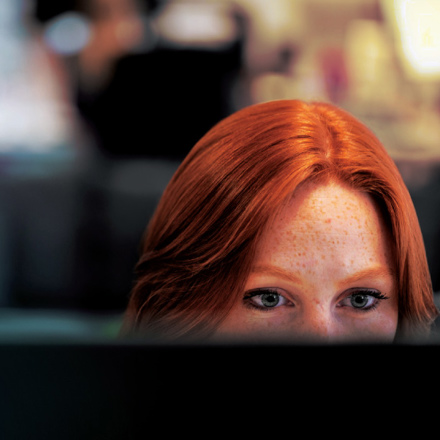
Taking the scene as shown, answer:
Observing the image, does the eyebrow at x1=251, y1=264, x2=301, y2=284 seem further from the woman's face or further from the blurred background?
the blurred background

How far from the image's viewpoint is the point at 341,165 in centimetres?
75

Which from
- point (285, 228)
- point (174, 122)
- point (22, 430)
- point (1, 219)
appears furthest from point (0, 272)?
point (22, 430)

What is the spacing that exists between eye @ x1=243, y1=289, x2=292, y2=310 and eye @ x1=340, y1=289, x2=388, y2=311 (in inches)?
3.0

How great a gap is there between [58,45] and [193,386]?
3.11 metres

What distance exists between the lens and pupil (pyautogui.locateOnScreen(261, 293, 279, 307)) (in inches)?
28.5

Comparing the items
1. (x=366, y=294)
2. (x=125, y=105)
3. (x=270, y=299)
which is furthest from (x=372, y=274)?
(x=125, y=105)

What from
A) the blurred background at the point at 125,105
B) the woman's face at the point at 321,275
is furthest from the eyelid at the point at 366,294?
the blurred background at the point at 125,105

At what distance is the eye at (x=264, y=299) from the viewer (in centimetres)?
72

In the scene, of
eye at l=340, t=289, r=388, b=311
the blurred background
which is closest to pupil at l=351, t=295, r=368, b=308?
eye at l=340, t=289, r=388, b=311

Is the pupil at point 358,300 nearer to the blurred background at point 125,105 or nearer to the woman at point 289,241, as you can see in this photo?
the woman at point 289,241

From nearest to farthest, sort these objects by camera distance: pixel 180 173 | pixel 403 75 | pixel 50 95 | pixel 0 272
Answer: pixel 180 173, pixel 0 272, pixel 403 75, pixel 50 95

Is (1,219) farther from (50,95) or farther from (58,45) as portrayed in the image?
(58,45)

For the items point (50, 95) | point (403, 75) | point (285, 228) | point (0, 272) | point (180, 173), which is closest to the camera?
point (285, 228)

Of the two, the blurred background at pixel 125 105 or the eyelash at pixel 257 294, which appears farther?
the blurred background at pixel 125 105
